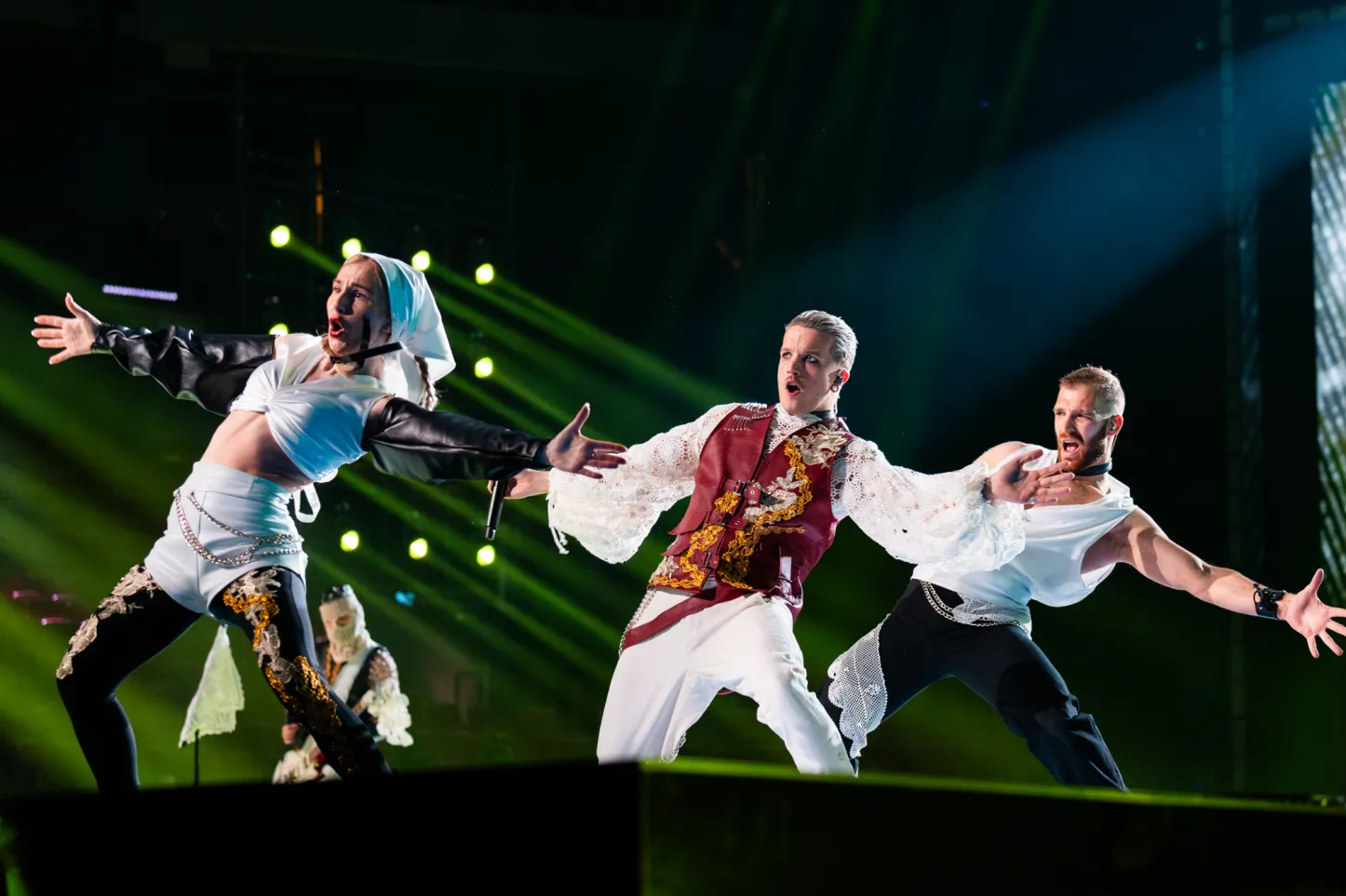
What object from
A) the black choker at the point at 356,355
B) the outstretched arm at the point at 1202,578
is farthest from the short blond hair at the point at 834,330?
the black choker at the point at 356,355

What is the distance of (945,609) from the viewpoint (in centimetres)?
438

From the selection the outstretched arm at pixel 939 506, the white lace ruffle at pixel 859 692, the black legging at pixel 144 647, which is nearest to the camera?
the black legging at pixel 144 647

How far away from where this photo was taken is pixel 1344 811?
2.37m

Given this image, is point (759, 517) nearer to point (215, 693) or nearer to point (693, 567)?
point (693, 567)

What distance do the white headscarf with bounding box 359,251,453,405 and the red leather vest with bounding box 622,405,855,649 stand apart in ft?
2.84

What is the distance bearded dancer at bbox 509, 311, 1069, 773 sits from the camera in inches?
144

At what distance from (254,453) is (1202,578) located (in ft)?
9.16

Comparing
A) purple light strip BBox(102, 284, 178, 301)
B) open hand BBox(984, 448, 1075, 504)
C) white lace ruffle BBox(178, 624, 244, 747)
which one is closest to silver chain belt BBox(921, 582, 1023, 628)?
open hand BBox(984, 448, 1075, 504)

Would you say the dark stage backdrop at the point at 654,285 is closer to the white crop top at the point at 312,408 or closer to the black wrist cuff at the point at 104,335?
the black wrist cuff at the point at 104,335

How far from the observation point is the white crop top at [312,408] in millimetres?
3818

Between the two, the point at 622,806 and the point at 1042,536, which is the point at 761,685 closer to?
the point at 1042,536

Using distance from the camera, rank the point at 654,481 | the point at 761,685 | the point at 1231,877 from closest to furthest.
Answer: the point at 1231,877
the point at 761,685
the point at 654,481

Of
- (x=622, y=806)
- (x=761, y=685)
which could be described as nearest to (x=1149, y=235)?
(x=761, y=685)

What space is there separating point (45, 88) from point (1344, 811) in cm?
670
